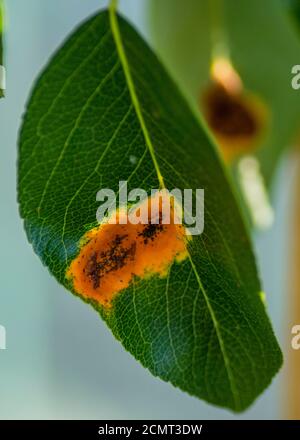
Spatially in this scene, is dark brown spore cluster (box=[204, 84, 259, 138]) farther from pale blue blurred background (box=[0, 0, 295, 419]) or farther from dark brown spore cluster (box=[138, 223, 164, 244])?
pale blue blurred background (box=[0, 0, 295, 419])

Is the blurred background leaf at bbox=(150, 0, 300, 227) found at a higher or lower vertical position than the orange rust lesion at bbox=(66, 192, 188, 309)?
higher

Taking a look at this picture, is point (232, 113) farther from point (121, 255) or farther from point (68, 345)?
point (68, 345)

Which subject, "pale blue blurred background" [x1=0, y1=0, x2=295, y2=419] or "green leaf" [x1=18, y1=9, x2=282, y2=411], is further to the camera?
"pale blue blurred background" [x1=0, y1=0, x2=295, y2=419]

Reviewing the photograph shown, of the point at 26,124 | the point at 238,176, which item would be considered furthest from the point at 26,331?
the point at 26,124

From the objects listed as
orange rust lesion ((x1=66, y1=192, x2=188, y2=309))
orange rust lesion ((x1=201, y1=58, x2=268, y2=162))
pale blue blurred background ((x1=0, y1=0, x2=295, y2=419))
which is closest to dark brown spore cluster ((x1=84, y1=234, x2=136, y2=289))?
orange rust lesion ((x1=66, y1=192, x2=188, y2=309))

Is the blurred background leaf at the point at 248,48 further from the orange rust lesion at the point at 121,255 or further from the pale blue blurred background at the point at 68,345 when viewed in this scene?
the pale blue blurred background at the point at 68,345

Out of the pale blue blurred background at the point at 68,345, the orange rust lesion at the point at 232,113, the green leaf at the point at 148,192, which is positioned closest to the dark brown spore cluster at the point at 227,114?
the orange rust lesion at the point at 232,113

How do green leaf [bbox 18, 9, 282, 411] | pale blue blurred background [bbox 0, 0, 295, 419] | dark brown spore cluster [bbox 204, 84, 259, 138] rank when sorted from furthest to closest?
pale blue blurred background [bbox 0, 0, 295, 419] → dark brown spore cluster [bbox 204, 84, 259, 138] → green leaf [bbox 18, 9, 282, 411]

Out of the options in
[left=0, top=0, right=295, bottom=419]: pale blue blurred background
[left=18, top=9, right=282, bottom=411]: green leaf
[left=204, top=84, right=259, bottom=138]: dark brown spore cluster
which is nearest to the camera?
[left=18, top=9, right=282, bottom=411]: green leaf

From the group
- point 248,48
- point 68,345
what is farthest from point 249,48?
point 68,345
